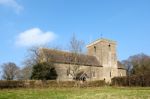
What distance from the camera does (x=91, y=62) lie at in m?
71.9

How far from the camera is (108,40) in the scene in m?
75.6

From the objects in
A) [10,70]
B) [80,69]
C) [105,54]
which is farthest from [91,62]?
[10,70]

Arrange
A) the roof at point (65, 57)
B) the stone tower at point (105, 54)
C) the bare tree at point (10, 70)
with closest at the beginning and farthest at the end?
1. the roof at point (65, 57)
2. the stone tower at point (105, 54)
3. the bare tree at point (10, 70)

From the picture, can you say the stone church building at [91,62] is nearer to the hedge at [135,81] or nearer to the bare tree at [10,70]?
the hedge at [135,81]

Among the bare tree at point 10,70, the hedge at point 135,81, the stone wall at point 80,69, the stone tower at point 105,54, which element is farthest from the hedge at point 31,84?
the bare tree at point 10,70

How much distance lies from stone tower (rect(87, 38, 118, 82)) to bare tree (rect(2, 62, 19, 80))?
97.2 ft

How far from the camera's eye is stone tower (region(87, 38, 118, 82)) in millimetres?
74688

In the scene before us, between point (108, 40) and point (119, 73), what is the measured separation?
11.0 metres

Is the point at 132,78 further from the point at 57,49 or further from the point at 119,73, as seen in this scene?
the point at 119,73

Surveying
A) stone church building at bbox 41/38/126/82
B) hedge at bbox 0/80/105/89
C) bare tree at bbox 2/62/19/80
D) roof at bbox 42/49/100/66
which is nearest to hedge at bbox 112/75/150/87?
hedge at bbox 0/80/105/89

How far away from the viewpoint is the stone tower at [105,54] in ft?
245

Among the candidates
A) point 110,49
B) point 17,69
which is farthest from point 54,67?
point 17,69

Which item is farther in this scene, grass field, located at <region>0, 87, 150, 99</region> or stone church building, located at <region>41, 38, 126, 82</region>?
stone church building, located at <region>41, 38, 126, 82</region>

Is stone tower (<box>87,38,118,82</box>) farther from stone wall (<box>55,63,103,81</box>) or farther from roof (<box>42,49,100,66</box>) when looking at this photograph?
roof (<box>42,49,100,66</box>)
